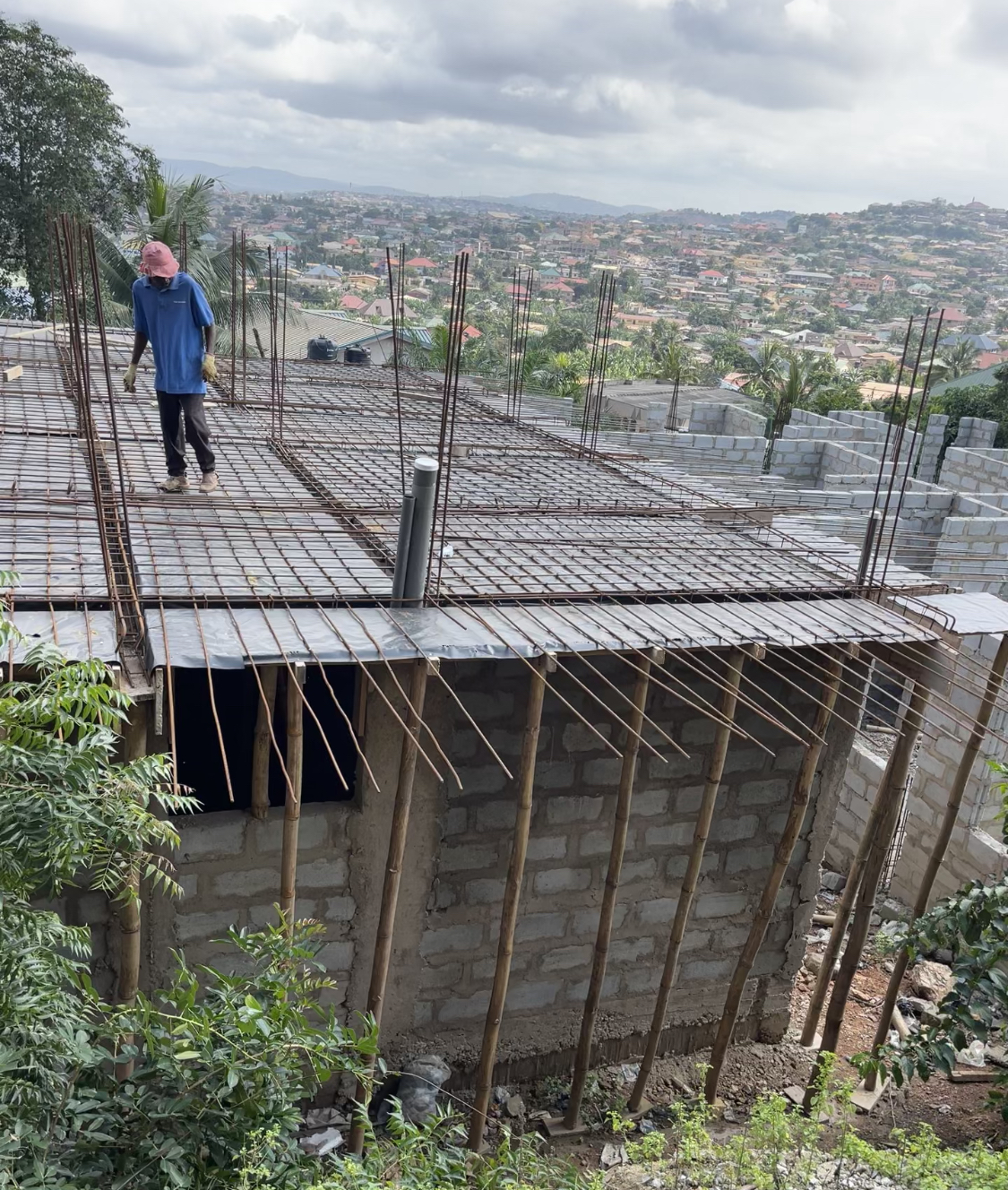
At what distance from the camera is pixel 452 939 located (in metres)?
5.12

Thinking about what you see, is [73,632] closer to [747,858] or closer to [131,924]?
[131,924]

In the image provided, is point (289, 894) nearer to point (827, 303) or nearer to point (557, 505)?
point (557, 505)

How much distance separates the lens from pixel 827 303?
92.7 m

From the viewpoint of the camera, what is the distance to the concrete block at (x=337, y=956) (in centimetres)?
487

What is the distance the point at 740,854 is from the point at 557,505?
266 cm

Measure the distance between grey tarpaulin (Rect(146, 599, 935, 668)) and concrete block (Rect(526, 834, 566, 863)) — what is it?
1290 mm

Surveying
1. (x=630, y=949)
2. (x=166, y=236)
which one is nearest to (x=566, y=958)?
(x=630, y=949)

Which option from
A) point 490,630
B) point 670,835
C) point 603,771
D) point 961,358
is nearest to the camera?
point 490,630

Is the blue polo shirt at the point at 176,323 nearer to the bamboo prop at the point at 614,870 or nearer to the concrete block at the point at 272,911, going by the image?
the concrete block at the point at 272,911

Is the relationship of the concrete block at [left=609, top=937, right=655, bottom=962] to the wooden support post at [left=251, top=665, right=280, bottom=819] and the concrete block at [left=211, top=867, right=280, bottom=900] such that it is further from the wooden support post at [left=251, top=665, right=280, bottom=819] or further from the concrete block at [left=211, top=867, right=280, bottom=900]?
the wooden support post at [left=251, top=665, right=280, bottom=819]

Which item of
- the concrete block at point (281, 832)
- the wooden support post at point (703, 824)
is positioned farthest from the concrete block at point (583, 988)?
the concrete block at point (281, 832)

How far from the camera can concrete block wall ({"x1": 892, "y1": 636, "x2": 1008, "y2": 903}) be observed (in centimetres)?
768

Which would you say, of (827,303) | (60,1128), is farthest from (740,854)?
(827,303)

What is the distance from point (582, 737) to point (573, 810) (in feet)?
1.34
